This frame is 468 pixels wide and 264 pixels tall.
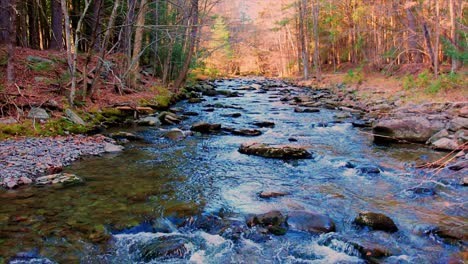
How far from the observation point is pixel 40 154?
754 cm

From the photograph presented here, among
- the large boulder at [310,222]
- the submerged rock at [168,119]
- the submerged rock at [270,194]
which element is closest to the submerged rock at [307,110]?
the submerged rock at [168,119]

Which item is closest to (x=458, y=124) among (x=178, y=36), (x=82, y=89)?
(x=178, y=36)

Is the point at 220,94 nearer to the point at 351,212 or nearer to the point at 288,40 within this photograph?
the point at 351,212

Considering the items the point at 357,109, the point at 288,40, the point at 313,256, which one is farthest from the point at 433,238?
the point at 288,40

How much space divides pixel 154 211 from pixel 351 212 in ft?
9.59

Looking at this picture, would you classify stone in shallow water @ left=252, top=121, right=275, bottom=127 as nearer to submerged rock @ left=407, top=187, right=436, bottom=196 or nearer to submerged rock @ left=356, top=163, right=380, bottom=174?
submerged rock @ left=356, top=163, right=380, bottom=174

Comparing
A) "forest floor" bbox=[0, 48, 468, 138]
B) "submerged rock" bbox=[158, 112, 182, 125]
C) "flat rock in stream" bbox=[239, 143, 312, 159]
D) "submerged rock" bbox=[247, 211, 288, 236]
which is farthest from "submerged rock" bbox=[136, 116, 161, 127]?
"submerged rock" bbox=[247, 211, 288, 236]

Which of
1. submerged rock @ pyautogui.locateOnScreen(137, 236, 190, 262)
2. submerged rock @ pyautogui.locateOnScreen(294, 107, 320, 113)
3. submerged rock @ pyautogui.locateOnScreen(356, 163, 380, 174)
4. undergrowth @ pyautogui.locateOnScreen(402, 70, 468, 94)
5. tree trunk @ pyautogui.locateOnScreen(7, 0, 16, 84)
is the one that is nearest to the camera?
submerged rock @ pyautogui.locateOnScreen(137, 236, 190, 262)

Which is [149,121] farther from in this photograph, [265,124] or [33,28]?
[33,28]

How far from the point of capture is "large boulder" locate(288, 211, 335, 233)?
→ 502 centimetres

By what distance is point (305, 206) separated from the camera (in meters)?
5.78

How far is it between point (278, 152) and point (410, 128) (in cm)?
392

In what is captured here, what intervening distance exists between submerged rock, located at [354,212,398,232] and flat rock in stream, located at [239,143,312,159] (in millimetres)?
3605

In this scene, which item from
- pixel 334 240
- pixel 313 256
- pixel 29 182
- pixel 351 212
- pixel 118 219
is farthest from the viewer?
pixel 29 182
